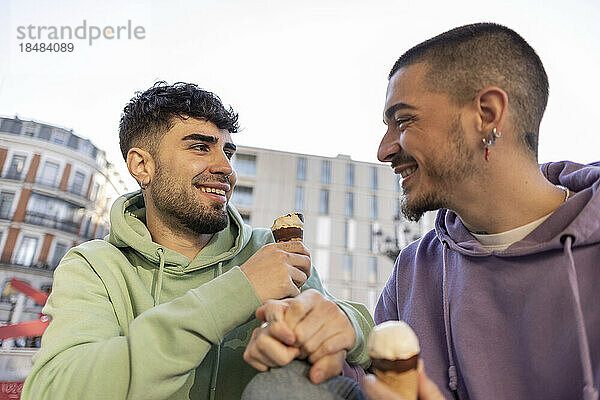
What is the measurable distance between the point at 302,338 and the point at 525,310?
0.66 meters

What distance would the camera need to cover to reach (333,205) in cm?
1650

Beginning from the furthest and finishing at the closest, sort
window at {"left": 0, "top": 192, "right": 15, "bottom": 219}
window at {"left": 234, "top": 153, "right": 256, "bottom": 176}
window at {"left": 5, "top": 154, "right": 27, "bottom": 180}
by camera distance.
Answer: window at {"left": 234, "top": 153, "right": 256, "bottom": 176}
window at {"left": 5, "top": 154, "right": 27, "bottom": 180}
window at {"left": 0, "top": 192, "right": 15, "bottom": 219}

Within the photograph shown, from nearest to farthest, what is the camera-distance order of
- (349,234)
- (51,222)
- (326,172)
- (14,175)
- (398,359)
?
(398,359)
(14,175)
(51,222)
(349,234)
(326,172)

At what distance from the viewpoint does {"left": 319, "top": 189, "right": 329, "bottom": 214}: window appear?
16.4 m

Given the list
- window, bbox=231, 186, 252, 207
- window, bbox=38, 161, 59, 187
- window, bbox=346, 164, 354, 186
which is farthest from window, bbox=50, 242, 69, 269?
window, bbox=346, 164, 354, 186

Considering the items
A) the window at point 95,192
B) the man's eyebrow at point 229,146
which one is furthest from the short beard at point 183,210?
the window at point 95,192

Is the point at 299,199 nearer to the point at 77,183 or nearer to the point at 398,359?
the point at 77,183

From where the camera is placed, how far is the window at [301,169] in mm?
16828

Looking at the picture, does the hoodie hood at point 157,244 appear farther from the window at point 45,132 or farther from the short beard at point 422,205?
the window at point 45,132

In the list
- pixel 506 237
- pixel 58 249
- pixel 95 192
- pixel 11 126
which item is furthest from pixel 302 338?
pixel 58 249

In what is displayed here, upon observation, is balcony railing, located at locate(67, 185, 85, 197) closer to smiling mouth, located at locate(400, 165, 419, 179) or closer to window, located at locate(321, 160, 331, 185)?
smiling mouth, located at locate(400, 165, 419, 179)

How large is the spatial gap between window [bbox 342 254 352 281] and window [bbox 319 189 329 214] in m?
1.97

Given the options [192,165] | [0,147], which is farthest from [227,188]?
[0,147]

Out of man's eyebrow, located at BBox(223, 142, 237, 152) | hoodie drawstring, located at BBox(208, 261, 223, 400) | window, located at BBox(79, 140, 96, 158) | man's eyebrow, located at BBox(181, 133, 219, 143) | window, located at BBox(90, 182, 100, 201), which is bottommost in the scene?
hoodie drawstring, located at BBox(208, 261, 223, 400)
